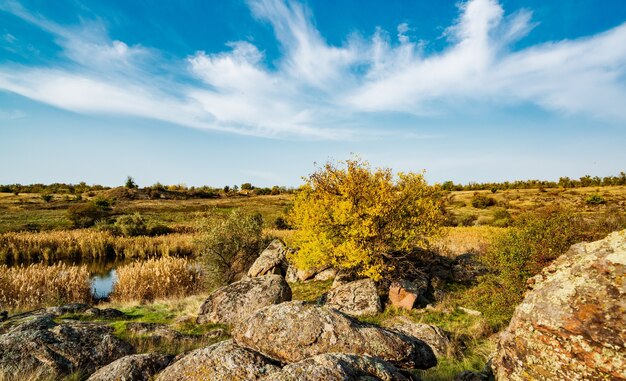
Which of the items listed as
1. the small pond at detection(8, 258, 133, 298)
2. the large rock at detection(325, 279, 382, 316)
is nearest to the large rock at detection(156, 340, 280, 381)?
the large rock at detection(325, 279, 382, 316)

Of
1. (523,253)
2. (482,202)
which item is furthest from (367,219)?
(482,202)

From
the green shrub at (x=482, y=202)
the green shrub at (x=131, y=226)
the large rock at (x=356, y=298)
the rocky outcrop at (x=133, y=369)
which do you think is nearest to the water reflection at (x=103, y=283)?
the green shrub at (x=131, y=226)

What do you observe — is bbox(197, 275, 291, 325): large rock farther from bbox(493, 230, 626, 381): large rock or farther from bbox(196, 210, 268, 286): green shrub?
bbox(493, 230, 626, 381): large rock

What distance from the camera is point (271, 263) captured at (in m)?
21.8

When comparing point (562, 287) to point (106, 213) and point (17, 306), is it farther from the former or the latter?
point (106, 213)

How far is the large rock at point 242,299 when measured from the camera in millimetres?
13391

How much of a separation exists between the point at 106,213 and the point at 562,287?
70302mm

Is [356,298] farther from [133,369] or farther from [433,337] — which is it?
[133,369]

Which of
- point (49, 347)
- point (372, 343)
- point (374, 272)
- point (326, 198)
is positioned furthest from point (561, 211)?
point (49, 347)

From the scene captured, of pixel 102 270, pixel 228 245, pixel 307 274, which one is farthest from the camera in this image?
pixel 102 270

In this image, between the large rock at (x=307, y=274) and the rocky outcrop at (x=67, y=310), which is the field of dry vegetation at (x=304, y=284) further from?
the rocky outcrop at (x=67, y=310)

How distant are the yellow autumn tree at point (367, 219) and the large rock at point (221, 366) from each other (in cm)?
1018

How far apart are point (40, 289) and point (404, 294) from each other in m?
18.7

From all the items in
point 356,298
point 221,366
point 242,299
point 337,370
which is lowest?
point 356,298
